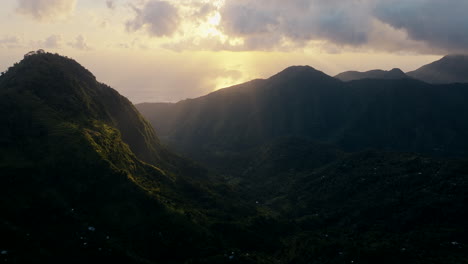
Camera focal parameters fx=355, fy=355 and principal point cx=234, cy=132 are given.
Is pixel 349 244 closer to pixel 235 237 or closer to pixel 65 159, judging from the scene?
pixel 235 237

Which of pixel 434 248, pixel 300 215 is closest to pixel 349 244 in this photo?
pixel 434 248

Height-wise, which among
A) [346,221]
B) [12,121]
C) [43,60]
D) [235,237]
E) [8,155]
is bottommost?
[346,221]

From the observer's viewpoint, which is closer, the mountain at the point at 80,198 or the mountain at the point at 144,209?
the mountain at the point at 80,198

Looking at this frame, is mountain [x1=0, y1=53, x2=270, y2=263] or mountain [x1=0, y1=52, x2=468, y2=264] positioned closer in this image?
mountain [x1=0, y1=53, x2=270, y2=263]

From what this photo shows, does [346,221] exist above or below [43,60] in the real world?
below

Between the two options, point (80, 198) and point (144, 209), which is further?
point (144, 209)

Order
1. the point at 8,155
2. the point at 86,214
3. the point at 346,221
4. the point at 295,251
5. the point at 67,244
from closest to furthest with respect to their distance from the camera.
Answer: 1. the point at 67,244
2. the point at 86,214
3. the point at 8,155
4. the point at 295,251
5. the point at 346,221

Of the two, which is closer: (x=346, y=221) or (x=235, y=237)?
(x=235, y=237)

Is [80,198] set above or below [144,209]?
above
